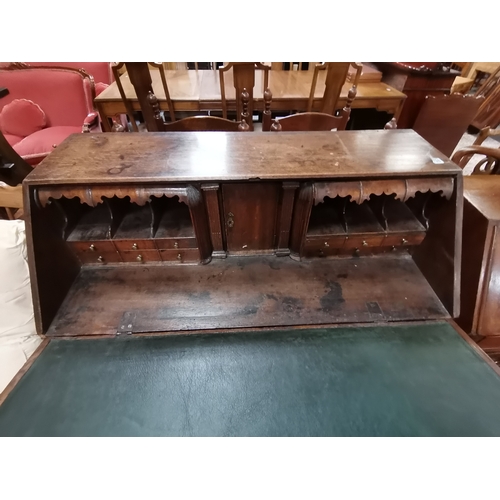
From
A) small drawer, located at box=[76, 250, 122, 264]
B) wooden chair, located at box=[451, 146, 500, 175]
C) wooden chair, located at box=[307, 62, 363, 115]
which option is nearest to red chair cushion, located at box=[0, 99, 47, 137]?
small drawer, located at box=[76, 250, 122, 264]

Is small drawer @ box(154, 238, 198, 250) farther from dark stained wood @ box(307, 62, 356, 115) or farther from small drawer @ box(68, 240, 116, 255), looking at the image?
dark stained wood @ box(307, 62, 356, 115)

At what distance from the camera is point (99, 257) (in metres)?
1.05

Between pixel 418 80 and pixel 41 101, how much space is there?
9.80 feet

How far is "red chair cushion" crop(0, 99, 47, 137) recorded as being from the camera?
202 cm

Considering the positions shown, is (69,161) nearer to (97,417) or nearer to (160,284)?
(160,284)

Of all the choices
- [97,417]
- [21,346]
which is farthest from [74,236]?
[97,417]

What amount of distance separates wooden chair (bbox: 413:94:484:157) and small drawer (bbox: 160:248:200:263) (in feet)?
7.46

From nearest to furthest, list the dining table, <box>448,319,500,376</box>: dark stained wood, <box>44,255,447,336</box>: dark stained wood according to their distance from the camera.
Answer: <box>448,319,500,376</box>: dark stained wood, <box>44,255,447,336</box>: dark stained wood, the dining table

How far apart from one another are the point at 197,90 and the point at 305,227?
55.3 inches

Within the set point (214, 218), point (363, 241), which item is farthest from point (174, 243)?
point (363, 241)

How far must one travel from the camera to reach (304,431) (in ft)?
2.24

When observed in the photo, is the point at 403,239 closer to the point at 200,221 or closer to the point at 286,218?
the point at 286,218

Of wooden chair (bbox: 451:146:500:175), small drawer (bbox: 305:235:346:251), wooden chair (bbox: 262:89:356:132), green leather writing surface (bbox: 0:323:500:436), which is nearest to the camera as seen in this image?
green leather writing surface (bbox: 0:323:500:436)

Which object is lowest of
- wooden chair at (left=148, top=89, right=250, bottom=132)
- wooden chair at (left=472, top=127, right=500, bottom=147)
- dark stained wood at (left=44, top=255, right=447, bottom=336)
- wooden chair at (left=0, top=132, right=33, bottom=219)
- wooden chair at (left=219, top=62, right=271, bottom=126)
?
dark stained wood at (left=44, top=255, right=447, bottom=336)
